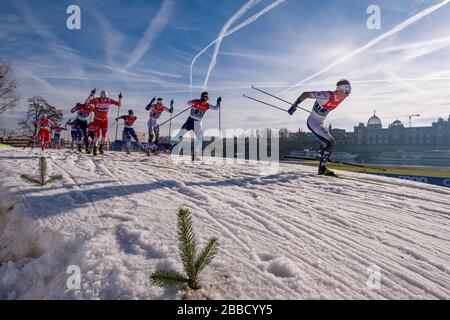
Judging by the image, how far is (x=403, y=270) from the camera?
2377 millimetres

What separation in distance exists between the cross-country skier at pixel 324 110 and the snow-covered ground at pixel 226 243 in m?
4.18

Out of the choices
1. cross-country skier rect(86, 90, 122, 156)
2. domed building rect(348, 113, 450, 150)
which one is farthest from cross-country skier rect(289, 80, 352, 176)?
domed building rect(348, 113, 450, 150)

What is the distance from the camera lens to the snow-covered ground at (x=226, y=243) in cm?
195

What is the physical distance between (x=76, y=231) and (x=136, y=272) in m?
1.09

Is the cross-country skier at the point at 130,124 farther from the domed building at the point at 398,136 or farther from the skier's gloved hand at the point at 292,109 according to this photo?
the domed building at the point at 398,136

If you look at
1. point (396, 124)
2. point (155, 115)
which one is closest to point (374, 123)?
point (396, 124)

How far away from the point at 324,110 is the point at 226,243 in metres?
7.47

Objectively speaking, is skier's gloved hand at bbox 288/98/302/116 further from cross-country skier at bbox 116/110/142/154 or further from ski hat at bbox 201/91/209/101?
cross-country skier at bbox 116/110/142/154

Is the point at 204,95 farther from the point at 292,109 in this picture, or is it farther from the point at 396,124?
the point at 396,124

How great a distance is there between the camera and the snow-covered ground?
6.40ft

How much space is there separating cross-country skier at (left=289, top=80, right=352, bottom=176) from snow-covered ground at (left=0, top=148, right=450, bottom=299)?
4175mm

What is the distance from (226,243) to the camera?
2.63 metres

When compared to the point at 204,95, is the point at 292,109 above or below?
below
